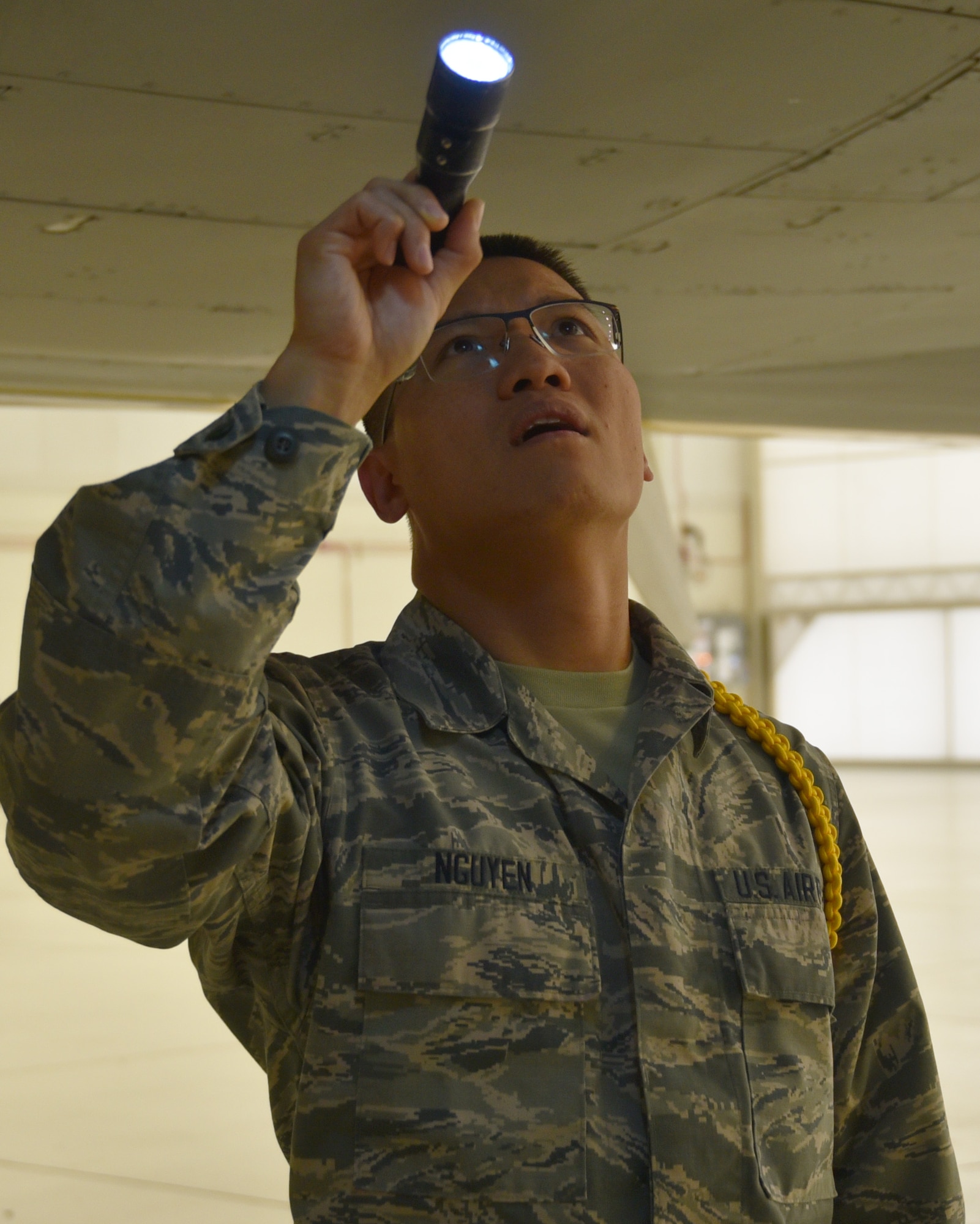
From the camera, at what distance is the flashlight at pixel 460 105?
1157mm

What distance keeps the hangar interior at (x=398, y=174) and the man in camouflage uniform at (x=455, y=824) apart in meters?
0.50

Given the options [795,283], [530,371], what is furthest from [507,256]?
[795,283]

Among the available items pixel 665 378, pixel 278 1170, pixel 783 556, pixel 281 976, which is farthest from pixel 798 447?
pixel 281 976

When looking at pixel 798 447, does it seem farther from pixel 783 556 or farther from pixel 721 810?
pixel 721 810

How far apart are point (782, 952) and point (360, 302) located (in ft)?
2.76

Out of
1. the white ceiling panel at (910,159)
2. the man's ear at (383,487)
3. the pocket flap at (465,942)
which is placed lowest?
the pocket flap at (465,942)

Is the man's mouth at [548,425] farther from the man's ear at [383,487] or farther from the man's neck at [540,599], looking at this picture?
the man's ear at [383,487]

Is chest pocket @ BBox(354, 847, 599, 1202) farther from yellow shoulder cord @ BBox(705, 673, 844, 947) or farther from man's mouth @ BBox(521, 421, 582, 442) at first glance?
man's mouth @ BBox(521, 421, 582, 442)

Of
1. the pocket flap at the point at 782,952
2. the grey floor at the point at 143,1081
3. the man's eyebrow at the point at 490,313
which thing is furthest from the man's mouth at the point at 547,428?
the grey floor at the point at 143,1081

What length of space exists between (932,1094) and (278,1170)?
2.03m

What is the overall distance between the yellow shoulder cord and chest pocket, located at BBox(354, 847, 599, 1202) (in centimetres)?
38

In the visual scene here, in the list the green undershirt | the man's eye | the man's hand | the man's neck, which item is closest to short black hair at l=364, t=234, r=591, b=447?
the man's eye

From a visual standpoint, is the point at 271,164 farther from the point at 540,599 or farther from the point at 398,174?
the point at 540,599

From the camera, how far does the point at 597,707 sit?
1652mm
